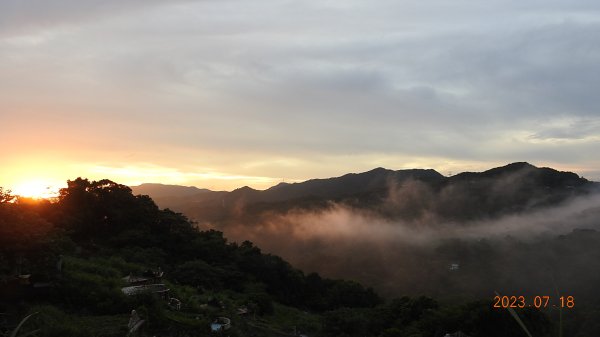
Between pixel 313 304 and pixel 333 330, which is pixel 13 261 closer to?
pixel 333 330

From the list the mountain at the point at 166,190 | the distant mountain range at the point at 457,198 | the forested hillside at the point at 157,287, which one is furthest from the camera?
the mountain at the point at 166,190

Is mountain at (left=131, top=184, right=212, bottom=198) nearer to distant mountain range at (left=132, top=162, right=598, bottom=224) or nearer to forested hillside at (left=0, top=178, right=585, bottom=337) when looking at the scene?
distant mountain range at (left=132, top=162, right=598, bottom=224)

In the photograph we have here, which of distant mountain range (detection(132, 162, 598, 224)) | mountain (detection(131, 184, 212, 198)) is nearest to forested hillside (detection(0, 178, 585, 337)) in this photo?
distant mountain range (detection(132, 162, 598, 224))

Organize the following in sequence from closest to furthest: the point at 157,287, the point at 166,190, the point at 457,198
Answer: the point at 157,287, the point at 457,198, the point at 166,190

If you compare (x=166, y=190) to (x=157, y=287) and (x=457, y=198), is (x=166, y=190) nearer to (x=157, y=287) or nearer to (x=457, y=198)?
(x=457, y=198)

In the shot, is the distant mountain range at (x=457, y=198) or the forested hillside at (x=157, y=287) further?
the distant mountain range at (x=457, y=198)

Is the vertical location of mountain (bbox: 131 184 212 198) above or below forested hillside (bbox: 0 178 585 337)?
above

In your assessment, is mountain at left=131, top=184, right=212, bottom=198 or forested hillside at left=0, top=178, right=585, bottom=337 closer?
forested hillside at left=0, top=178, right=585, bottom=337

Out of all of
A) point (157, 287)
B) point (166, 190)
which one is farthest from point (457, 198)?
point (166, 190)

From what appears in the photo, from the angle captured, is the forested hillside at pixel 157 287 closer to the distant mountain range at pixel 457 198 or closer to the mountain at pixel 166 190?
the distant mountain range at pixel 457 198

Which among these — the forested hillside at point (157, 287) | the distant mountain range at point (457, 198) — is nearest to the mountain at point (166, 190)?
the distant mountain range at point (457, 198)

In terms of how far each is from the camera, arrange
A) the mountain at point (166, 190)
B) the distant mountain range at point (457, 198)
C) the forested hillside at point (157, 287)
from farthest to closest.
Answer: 1. the mountain at point (166, 190)
2. the distant mountain range at point (457, 198)
3. the forested hillside at point (157, 287)
